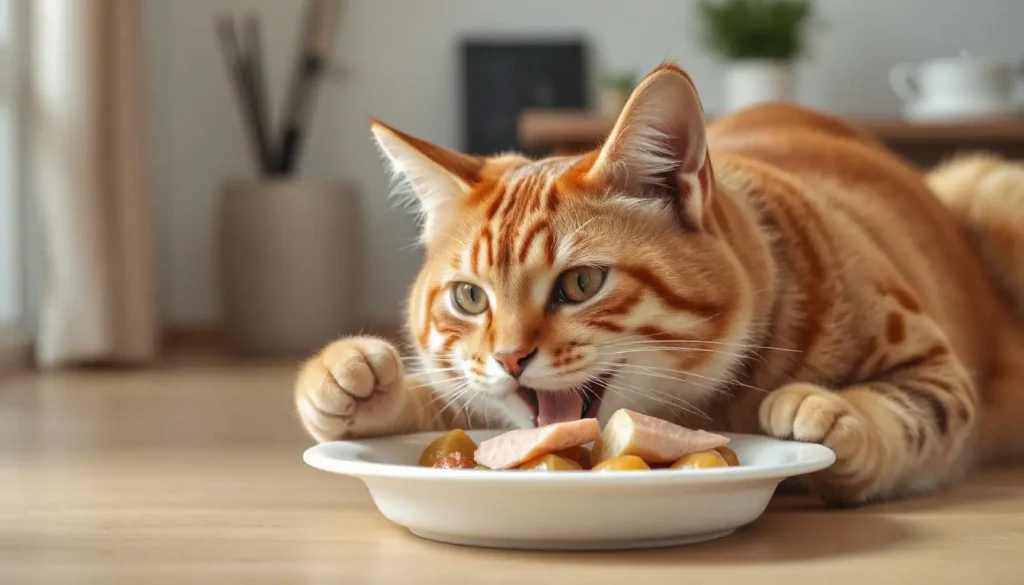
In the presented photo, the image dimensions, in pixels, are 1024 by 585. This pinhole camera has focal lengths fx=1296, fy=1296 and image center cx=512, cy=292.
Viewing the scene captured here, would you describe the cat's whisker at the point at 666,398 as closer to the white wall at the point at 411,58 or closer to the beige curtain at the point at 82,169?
the beige curtain at the point at 82,169

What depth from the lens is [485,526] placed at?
1186mm

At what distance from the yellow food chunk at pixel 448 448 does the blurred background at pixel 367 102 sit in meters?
2.34

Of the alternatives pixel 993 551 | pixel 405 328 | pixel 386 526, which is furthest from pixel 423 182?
pixel 993 551

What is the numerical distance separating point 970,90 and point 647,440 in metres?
2.84

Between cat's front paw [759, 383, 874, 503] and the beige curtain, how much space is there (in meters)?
2.43

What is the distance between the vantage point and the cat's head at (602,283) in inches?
49.9

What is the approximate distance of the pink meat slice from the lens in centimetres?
122

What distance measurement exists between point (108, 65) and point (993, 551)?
2.83 meters

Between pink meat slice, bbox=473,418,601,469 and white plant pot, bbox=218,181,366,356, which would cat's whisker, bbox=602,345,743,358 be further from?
white plant pot, bbox=218,181,366,356

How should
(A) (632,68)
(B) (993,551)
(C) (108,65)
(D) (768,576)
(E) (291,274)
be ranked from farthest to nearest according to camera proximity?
1. (A) (632,68)
2. (E) (291,274)
3. (C) (108,65)
4. (B) (993,551)
5. (D) (768,576)

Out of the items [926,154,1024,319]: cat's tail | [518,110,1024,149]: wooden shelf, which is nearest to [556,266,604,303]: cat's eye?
[926,154,1024,319]: cat's tail

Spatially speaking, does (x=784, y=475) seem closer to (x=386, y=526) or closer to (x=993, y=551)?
(x=993, y=551)

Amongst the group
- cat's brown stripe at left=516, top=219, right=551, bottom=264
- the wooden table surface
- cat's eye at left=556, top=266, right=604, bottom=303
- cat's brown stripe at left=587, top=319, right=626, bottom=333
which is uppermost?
cat's brown stripe at left=516, top=219, right=551, bottom=264

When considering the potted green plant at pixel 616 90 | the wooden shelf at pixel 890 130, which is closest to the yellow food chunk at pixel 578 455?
the wooden shelf at pixel 890 130
